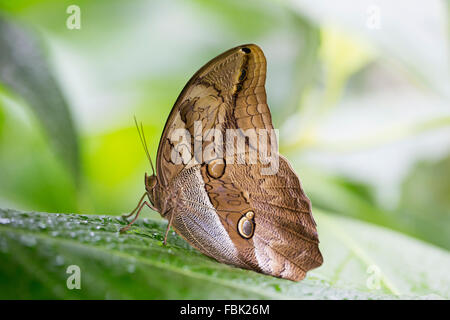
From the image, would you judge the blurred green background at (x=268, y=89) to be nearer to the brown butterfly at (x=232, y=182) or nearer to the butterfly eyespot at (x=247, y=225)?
the brown butterfly at (x=232, y=182)

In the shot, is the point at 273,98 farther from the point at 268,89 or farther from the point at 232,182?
the point at 232,182

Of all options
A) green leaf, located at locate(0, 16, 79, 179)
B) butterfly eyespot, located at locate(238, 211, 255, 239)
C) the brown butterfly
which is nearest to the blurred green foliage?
green leaf, located at locate(0, 16, 79, 179)


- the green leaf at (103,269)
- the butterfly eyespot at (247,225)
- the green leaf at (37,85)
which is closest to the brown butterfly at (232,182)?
the butterfly eyespot at (247,225)

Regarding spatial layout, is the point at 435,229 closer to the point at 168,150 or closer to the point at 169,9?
the point at 168,150

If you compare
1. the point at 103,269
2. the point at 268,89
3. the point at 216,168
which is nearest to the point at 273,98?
the point at 268,89

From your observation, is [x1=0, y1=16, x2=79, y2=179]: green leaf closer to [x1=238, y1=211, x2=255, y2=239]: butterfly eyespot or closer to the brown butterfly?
the brown butterfly
